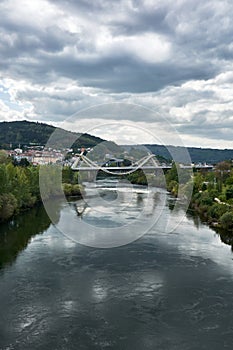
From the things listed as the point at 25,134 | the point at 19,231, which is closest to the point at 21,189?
the point at 19,231

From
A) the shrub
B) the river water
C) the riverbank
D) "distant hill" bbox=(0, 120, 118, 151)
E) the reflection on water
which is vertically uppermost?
"distant hill" bbox=(0, 120, 118, 151)

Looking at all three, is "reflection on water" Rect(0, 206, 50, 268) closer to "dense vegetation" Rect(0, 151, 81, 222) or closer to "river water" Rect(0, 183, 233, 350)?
"river water" Rect(0, 183, 233, 350)

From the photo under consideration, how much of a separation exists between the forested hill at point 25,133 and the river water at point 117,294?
2788 centimetres

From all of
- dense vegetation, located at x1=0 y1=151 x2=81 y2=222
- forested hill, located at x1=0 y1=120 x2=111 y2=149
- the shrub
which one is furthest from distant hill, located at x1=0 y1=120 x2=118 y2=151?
the shrub

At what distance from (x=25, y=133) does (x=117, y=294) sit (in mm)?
37368

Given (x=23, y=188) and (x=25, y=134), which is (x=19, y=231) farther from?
(x=25, y=134)

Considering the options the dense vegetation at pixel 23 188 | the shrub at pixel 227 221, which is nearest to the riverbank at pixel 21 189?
the dense vegetation at pixel 23 188

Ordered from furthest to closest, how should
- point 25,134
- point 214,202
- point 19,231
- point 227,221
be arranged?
point 25,134 < point 214,202 < point 227,221 < point 19,231

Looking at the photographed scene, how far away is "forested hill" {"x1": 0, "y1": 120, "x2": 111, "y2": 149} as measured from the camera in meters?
37.3

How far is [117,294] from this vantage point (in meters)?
4.48

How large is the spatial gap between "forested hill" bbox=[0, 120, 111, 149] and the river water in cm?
2788

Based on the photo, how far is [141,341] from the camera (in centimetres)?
349

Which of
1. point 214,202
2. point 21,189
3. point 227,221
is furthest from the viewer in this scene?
point 214,202

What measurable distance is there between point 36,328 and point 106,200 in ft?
27.1
